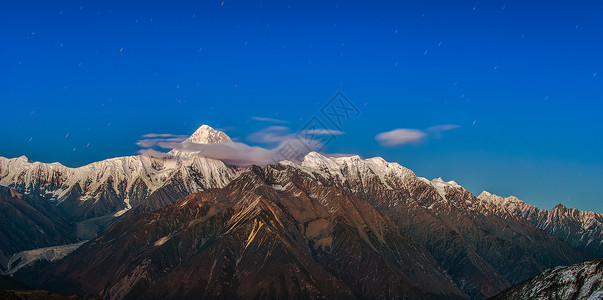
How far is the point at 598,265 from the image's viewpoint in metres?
196

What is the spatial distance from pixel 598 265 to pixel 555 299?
710 inches

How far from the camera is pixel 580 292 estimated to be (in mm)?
191375

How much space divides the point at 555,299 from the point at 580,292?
944 cm

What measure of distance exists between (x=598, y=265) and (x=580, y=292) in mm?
12024

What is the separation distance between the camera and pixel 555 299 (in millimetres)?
198125
